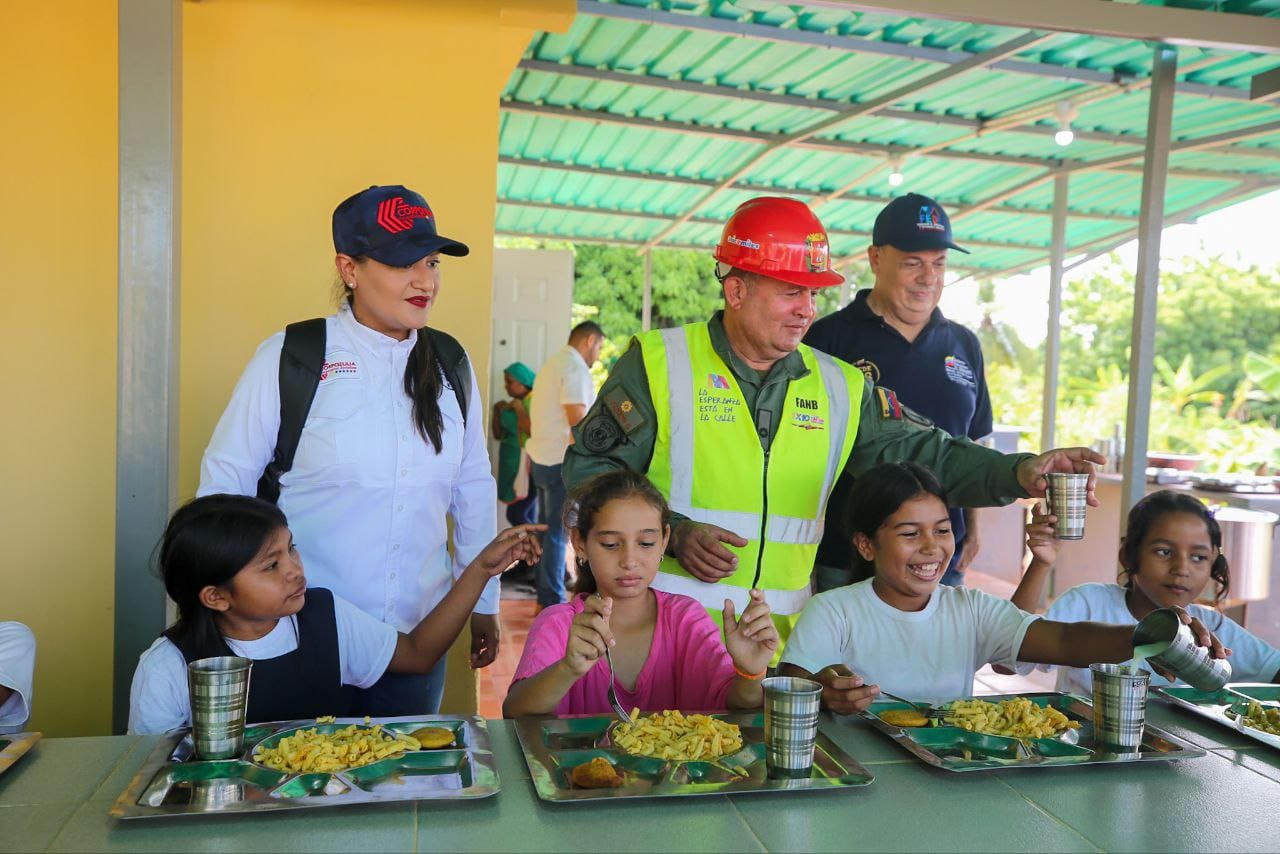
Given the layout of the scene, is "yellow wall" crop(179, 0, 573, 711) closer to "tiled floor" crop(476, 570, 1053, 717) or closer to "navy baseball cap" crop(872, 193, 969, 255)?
"navy baseball cap" crop(872, 193, 969, 255)

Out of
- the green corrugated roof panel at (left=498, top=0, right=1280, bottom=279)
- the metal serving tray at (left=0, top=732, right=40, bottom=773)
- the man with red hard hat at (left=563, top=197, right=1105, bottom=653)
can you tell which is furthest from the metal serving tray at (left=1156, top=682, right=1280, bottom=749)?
the green corrugated roof panel at (left=498, top=0, right=1280, bottom=279)

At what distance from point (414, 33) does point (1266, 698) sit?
3156mm

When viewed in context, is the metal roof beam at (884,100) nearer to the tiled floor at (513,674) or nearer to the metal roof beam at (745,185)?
the metal roof beam at (745,185)

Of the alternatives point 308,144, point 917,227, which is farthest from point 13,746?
point 917,227

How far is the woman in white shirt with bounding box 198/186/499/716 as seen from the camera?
237 centimetres

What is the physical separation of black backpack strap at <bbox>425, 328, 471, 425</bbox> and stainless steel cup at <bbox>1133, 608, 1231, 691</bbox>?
1569 mm

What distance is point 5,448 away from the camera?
3420mm

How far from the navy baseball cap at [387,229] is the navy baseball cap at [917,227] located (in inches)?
57.0

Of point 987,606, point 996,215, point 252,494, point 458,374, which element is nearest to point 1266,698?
point 987,606

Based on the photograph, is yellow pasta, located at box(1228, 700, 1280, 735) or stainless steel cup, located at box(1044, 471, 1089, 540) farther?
stainless steel cup, located at box(1044, 471, 1089, 540)

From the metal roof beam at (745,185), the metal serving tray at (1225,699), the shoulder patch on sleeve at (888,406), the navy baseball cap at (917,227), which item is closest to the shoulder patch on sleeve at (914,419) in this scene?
the shoulder patch on sleeve at (888,406)

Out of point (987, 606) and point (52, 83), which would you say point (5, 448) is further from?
point (987, 606)

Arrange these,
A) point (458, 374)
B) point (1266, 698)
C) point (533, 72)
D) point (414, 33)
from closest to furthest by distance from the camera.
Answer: point (1266, 698), point (458, 374), point (414, 33), point (533, 72)

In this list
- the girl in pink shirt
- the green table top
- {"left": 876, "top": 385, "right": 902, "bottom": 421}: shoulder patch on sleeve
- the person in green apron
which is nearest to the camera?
the green table top
